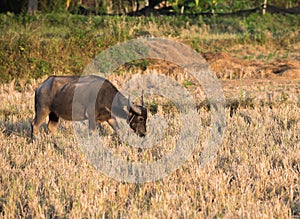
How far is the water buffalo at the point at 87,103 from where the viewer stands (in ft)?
20.4

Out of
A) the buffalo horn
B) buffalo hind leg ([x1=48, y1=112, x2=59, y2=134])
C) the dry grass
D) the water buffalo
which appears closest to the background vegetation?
the dry grass

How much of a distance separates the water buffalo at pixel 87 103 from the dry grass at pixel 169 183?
323mm

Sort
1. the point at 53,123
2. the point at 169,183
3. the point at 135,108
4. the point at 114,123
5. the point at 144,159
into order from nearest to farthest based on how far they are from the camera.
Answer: the point at 169,183
the point at 144,159
the point at 135,108
the point at 114,123
the point at 53,123

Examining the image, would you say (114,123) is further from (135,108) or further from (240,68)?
(240,68)

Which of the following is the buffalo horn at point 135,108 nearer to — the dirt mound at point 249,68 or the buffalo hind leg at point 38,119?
the buffalo hind leg at point 38,119

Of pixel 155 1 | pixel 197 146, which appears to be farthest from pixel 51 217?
pixel 155 1

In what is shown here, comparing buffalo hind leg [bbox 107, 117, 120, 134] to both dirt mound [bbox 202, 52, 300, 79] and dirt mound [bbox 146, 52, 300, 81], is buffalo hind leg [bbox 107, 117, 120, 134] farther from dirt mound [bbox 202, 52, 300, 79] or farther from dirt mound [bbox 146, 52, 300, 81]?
dirt mound [bbox 202, 52, 300, 79]

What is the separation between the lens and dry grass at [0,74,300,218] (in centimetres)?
384

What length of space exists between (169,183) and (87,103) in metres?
2.07

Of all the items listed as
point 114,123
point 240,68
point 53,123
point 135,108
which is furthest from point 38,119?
point 240,68

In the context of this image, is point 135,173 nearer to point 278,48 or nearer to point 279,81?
point 279,81

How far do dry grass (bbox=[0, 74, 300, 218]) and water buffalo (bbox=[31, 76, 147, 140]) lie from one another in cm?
32

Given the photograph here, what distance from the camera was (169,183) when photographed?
176 inches

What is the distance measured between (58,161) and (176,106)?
127 inches
